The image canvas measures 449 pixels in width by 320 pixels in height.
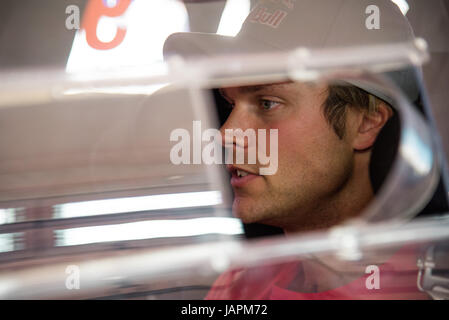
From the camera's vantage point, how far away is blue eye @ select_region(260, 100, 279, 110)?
0.93 meters

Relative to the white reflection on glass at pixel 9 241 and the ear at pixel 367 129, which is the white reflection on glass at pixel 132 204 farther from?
the ear at pixel 367 129

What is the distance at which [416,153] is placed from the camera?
902mm

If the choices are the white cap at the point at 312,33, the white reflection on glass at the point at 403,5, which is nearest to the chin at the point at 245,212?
the white cap at the point at 312,33

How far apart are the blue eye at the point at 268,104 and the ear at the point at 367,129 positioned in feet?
0.58

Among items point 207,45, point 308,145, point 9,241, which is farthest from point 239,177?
point 9,241

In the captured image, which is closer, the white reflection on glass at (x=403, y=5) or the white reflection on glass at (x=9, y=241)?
the white reflection on glass at (x=9, y=241)

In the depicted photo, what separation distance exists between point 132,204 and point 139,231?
0.18 feet

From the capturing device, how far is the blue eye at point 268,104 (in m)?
0.93

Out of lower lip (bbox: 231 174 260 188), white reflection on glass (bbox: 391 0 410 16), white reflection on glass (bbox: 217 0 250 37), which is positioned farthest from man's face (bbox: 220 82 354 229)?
white reflection on glass (bbox: 391 0 410 16)

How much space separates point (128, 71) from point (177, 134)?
0.47 feet

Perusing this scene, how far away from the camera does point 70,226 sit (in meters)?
0.88

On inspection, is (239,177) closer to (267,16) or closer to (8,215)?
(267,16)

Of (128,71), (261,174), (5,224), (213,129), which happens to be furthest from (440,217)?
(5,224)

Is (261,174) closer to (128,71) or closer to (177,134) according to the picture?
(177,134)
